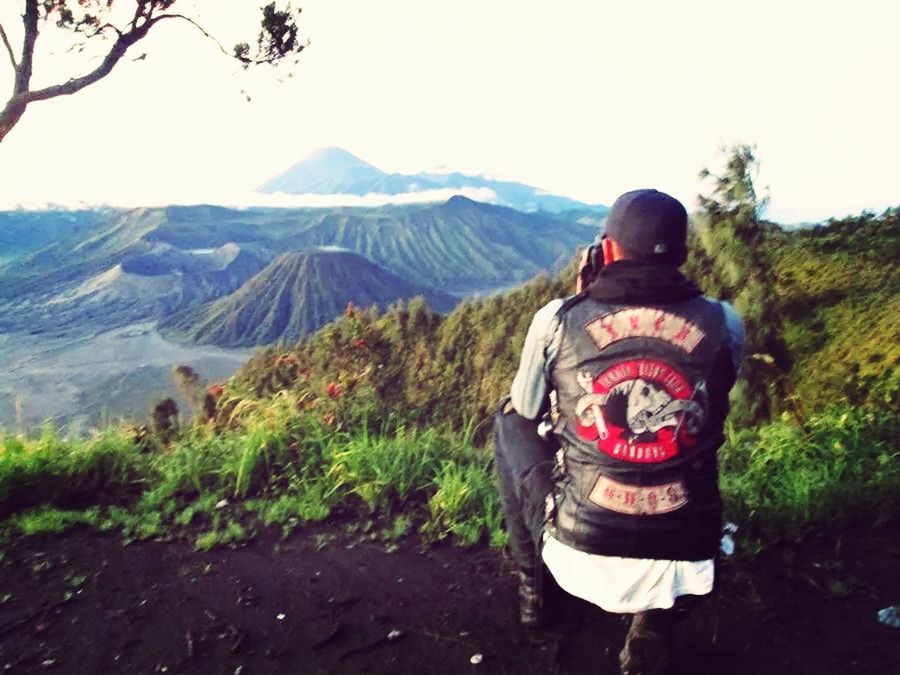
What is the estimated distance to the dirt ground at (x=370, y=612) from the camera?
9.04ft

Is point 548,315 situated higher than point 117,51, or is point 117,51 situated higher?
point 117,51

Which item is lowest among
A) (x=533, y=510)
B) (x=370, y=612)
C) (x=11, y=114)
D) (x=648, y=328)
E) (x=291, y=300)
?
(x=291, y=300)

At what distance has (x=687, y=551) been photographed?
2.34 metres

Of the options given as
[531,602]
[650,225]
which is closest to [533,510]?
[531,602]

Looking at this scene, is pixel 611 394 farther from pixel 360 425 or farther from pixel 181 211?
pixel 181 211

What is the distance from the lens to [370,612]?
3.04 meters

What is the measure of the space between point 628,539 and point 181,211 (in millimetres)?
169379

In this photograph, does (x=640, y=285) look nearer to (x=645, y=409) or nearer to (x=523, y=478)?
(x=645, y=409)

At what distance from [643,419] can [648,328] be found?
0.26 m

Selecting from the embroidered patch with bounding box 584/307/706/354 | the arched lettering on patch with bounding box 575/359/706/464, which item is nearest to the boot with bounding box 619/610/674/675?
the arched lettering on patch with bounding box 575/359/706/464

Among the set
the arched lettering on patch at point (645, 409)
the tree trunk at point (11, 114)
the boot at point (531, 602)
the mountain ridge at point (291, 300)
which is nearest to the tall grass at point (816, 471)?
the boot at point (531, 602)

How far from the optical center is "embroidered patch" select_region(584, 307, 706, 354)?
225cm

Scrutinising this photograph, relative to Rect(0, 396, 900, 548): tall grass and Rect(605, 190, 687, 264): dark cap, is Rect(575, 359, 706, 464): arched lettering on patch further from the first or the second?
Rect(0, 396, 900, 548): tall grass

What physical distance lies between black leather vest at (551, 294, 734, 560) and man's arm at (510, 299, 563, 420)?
54 mm
